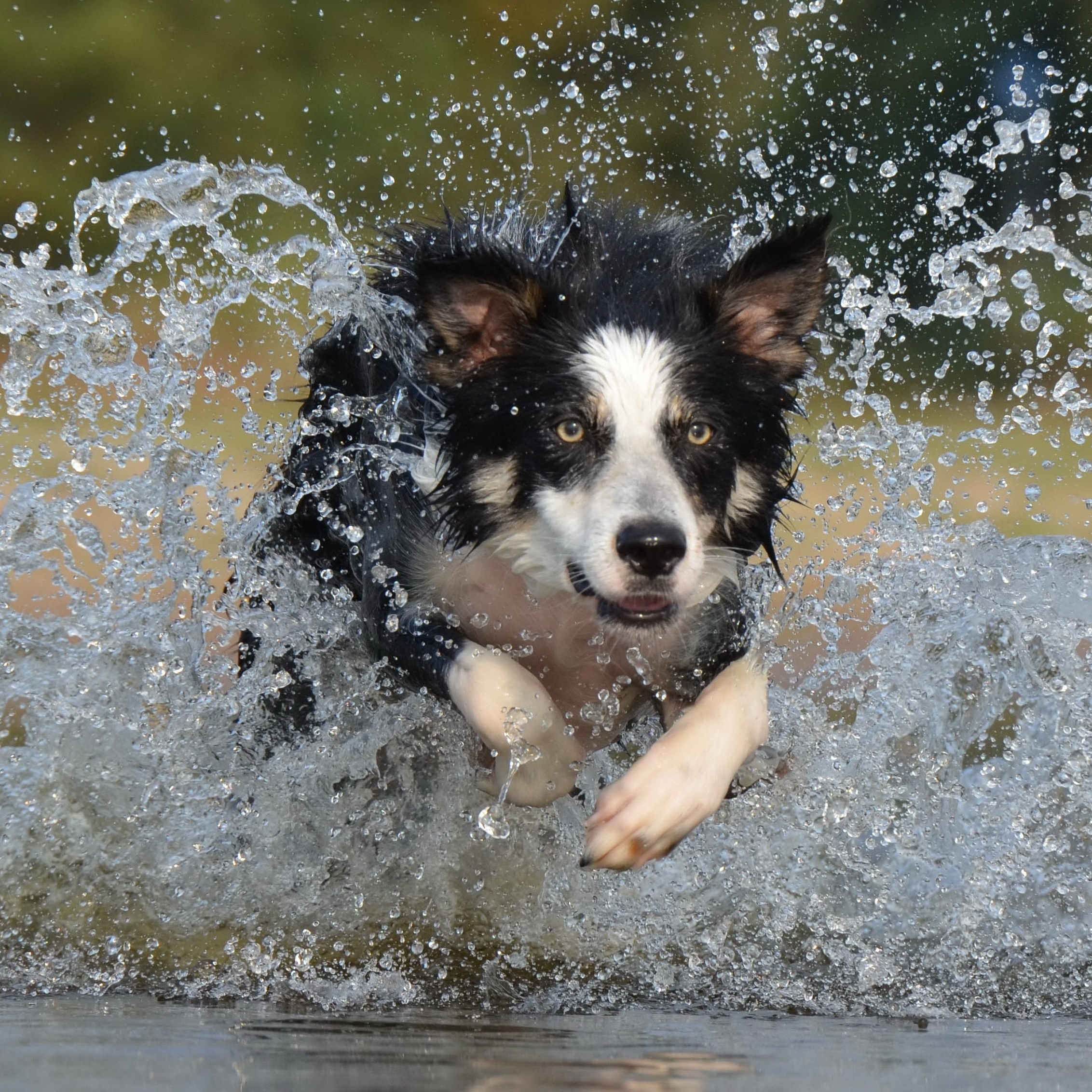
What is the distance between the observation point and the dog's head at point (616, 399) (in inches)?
141

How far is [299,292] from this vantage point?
1260 centimetres


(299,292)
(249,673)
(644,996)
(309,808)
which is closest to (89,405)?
(249,673)

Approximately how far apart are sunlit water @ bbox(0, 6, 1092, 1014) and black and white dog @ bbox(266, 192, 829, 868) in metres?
0.14

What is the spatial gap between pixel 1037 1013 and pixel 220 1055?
1.86 m

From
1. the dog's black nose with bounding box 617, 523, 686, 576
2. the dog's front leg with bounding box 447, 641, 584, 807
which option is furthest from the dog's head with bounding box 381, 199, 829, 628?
the dog's front leg with bounding box 447, 641, 584, 807

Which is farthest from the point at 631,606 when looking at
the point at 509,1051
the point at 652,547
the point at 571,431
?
the point at 509,1051

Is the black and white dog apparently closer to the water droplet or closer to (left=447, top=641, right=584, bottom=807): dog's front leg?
(left=447, top=641, right=584, bottom=807): dog's front leg

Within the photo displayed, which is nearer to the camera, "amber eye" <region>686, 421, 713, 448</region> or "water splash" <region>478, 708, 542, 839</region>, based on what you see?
"water splash" <region>478, 708, 542, 839</region>

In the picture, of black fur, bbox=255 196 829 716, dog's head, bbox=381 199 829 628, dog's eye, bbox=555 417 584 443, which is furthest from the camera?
black fur, bbox=255 196 829 716

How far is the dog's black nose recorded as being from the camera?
3436 millimetres

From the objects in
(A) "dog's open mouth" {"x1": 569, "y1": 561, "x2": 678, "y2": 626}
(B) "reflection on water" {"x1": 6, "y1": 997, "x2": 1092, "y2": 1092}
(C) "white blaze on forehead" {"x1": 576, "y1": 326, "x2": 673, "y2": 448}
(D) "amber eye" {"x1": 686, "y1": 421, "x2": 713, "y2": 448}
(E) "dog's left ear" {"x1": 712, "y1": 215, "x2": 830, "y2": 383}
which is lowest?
(B) "reflection on water" {"x1": 6, "y1": 997, "x2": 1092, "y2": 1092}

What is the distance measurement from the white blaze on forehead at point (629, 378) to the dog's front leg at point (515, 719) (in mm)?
605

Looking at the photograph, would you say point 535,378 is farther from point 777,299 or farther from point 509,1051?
point 509,1051

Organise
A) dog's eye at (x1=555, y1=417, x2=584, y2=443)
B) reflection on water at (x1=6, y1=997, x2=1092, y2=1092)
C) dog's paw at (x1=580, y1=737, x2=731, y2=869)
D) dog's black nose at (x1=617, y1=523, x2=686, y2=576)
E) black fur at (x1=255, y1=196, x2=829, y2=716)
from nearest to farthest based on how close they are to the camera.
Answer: reflection on water at (x1=6, y1=997, x2=1092, y2=1092) < dog's paw at (x1=580, y1=737, x2=731, y2=869) < dog's black nose at (x1=617, y1=523, x2=686, y2=576) < dog's eye at (x1=555, y1=417, x2=584, y2=443) < black fur at (x1=255, y1=196, x2=829, y2=716)
